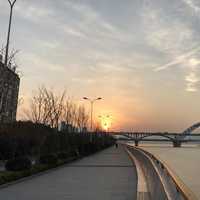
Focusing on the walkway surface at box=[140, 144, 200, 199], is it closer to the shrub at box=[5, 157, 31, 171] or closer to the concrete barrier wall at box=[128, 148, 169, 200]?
the concrete barrier wall at box=[128, 148, 169, 200]

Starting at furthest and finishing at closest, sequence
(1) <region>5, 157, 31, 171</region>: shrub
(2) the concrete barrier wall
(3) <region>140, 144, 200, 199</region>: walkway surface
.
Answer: (3) <region>140, 144, 200, 199</region>: walkway surface → (1) <region>5, 157, 31, 171</region>: shrub → (2) the concrete barrier wall

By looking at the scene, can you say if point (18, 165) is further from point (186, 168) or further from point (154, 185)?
point (186, 168)

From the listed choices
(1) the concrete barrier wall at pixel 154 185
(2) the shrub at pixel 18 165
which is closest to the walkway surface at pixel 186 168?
(1) the concrete barrier wall at pixel 154 185

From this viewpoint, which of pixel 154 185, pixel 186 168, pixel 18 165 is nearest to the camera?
pixel 154 185

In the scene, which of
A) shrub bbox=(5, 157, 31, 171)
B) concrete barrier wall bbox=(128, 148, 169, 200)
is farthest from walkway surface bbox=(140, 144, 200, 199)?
shrub bbox=(5, 157, 31, 171)

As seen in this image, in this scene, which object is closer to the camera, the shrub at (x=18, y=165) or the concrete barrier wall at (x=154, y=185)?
the concrete barrier wall at (x=154, y=185)

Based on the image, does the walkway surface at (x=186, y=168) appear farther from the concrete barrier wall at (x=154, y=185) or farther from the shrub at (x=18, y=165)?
the shrub at (x=18, y=165)

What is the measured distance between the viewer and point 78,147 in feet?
153

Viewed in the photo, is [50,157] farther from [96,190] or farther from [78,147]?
[78,147]

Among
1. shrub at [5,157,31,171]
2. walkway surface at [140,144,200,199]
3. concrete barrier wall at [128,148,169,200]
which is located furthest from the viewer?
walkway surface at [140,144,200,199]

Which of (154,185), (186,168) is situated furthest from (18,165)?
(186,168)

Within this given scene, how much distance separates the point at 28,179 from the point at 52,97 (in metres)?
20.5

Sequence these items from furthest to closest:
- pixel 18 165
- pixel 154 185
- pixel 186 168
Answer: pixel 186 168
pixel 18 165
pixel 154 185

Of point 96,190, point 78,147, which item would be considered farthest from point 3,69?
point 78,147
